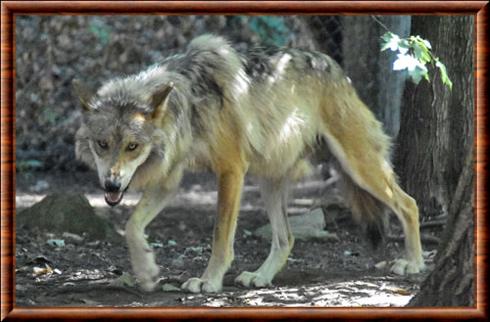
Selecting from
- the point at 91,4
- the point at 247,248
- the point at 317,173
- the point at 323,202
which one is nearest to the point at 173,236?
the point at 247,248

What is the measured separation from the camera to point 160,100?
573 centimetres

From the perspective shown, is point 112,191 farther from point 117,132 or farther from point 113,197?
point 117,132

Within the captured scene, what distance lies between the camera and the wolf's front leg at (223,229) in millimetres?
5961

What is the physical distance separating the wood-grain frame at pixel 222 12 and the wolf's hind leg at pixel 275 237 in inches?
67.0

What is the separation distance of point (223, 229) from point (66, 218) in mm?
2223

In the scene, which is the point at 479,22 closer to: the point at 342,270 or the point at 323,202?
the point at 342,270

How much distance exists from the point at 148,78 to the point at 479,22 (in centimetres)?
227

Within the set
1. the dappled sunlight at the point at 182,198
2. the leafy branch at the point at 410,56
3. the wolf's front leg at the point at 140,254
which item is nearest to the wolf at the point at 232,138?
Answer: the wolf's front leg at the point at 140,254

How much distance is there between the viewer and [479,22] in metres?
4.57

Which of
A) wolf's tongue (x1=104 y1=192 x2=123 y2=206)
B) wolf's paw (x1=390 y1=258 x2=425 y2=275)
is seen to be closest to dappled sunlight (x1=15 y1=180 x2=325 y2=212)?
wolf's paw (x1=390 y1=258 x2=425 y2=275)

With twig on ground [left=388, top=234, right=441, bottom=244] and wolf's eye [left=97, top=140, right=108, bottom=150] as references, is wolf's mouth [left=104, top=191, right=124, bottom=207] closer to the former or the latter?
wolf's eye [left=97, top=140, right=108, bottom=150]

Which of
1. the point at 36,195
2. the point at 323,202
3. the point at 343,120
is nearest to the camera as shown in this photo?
the point at 343,120

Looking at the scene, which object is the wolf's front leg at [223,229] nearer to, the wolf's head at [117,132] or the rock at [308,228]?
the wolf's head at [117,132]

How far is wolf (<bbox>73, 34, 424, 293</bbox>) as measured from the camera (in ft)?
18.9
